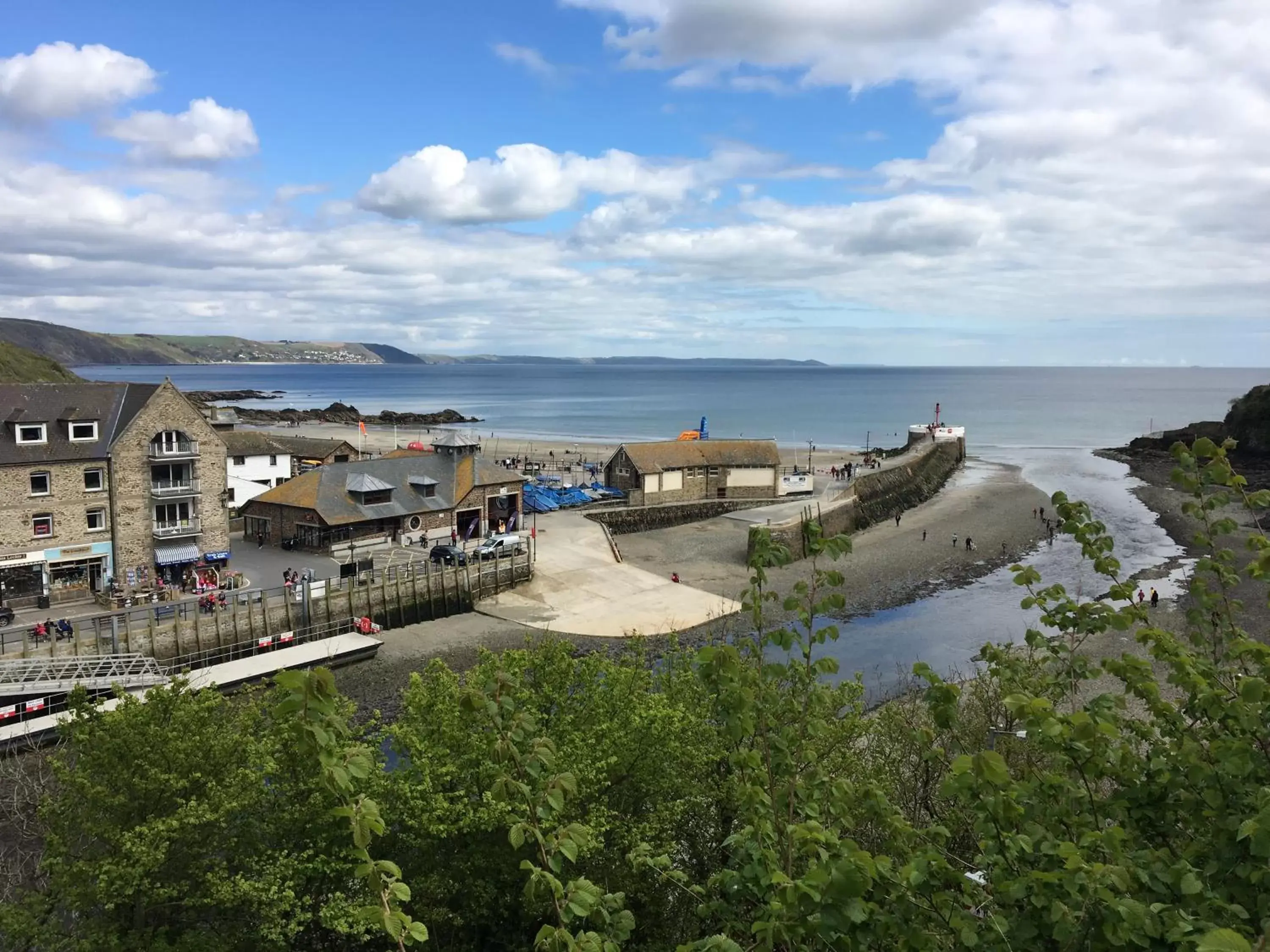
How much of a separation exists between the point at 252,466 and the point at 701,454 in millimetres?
32275

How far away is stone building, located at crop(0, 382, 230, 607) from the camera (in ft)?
108

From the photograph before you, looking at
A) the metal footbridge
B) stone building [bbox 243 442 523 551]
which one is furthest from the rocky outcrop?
the metal footbridge

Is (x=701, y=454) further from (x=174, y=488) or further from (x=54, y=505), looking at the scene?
(x=54, y=505)

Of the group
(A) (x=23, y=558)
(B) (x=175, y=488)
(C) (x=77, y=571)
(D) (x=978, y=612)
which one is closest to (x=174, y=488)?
(B) (x=175, y=488)

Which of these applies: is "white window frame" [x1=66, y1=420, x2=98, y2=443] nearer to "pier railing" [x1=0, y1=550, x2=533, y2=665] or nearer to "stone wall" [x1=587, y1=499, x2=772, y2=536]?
"pier railing" [x1=0, y1=550, x2=533, y2=665]

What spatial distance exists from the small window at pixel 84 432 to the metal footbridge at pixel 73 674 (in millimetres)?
11404

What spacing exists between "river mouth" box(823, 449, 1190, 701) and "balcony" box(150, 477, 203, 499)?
28748mm

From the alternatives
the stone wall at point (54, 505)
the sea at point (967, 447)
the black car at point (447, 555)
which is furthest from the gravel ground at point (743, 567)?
the stone wall at point (54, 505)

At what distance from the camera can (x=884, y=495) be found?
68.5m

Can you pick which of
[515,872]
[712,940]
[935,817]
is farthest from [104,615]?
[712,940]

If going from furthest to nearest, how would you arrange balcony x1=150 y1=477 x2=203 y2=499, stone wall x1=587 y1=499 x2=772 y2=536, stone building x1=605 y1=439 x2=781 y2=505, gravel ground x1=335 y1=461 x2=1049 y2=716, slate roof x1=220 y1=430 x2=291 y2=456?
stone building x1=605 y1=439 x2=781 y2=505, stone wall x1=587 y1=499 x2=772 y2=536, slate roof x1=220 y1=430 x2=291 y2=456, balcony x1=150 y1=477 x2=203 y2=499, gravel ground x1=335 y1=461 x2=1049 y2=716

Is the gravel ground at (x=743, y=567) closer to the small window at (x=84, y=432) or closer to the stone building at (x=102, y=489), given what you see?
the stone building at (x=102, y=489)

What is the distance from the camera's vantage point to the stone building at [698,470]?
62375 millimetres

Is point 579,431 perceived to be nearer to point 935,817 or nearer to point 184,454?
point 184,454
